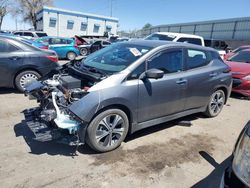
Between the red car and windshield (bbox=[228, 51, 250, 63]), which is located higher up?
windshield (bbox=[228, 51, 250, 63])

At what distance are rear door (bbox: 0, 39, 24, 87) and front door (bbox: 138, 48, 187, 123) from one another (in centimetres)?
398

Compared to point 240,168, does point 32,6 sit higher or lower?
higher

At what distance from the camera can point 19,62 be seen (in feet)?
20.4

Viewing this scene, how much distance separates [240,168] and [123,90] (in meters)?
2.02

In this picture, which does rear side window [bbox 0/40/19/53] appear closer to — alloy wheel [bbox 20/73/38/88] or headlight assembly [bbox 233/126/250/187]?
alloy wheel [bbox 20/73/38/88]

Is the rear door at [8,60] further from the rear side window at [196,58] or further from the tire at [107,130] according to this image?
the rear side window at [196,58]

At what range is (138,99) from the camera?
379cm

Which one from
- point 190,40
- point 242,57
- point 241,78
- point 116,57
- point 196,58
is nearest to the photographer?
point 116,57

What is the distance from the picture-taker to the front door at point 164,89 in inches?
153

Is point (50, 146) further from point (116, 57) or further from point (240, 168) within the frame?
point (240, 168)

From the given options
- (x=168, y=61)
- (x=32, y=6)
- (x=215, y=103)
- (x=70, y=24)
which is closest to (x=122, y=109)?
(x=168, y=61)

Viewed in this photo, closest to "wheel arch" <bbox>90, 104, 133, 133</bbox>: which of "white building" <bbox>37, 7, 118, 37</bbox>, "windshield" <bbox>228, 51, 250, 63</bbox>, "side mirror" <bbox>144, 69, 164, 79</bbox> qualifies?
"side mirror" <bbox>144, 69, 164, 79</bbox>

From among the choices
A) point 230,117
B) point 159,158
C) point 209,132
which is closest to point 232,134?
point 209,132

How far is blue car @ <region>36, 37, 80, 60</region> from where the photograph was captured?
1499 cm
